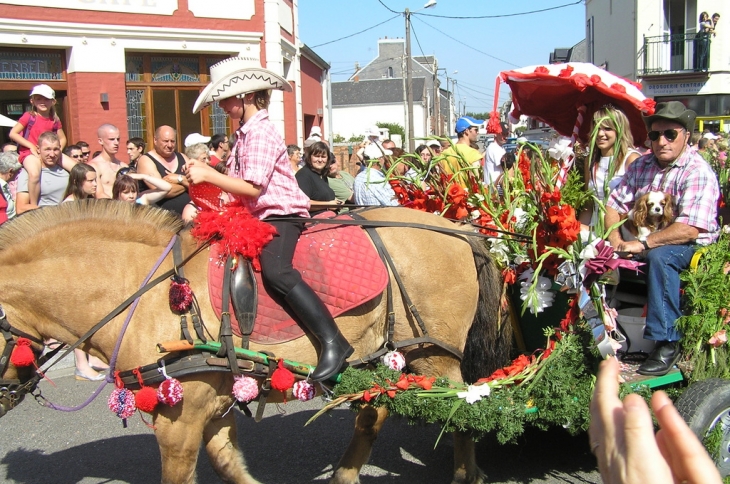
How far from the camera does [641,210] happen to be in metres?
4.00

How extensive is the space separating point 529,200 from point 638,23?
26.0 m

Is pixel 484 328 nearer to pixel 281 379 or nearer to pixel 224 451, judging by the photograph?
pixel 281 379

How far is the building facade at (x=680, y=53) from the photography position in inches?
1018

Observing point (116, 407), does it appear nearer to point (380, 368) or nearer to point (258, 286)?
point (258, 286)

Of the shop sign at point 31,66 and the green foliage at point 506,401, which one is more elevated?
the shop sign at point 31,66

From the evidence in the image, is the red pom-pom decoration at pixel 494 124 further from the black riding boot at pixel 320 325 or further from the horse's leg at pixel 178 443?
the horse's leg at pixel 178 443

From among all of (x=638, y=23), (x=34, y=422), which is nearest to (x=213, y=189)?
(x=34, y=422)

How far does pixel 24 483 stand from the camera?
4164 millimetres

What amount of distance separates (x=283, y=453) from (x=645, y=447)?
13.3 ft

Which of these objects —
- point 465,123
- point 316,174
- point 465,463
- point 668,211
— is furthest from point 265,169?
point 465,123

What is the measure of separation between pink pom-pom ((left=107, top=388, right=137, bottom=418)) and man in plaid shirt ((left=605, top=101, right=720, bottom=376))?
272 cm

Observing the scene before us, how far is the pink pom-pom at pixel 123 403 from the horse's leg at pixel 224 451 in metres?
0.56

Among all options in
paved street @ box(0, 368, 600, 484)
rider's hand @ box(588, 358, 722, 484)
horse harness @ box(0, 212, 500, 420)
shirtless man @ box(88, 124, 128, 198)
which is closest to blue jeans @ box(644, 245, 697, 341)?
paved street @ box(0, 368, 600, 484)

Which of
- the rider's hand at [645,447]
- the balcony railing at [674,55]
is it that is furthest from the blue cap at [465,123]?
the balcony railing at [674,55]
